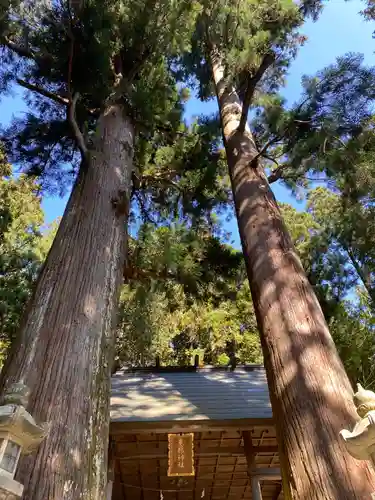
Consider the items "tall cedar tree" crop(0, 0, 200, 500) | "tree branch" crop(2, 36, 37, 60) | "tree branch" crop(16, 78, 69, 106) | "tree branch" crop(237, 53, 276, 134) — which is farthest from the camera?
"tree branch" crop(2, 36, 37, 60)

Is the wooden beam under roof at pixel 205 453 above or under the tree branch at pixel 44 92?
under

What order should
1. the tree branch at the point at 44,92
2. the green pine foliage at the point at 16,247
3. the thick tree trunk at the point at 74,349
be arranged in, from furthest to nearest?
the green pine foliage at the point at 16,247 → the tree branch at the point at 44,92 → the thick tree trunk at the point at 74,349

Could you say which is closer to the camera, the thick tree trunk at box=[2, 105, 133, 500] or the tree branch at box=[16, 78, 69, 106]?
the thick tree trunk at box=[2, 105, 133, 500]

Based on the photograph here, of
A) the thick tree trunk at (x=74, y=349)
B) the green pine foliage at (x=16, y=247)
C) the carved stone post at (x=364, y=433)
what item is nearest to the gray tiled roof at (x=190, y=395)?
the green pine foliage at (x=16, y=247)

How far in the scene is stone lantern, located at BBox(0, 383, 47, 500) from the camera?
1.42 metres

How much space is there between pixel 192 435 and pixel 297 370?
3.24 metres

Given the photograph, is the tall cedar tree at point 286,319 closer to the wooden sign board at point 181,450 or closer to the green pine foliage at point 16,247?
the wooden sign board at point 181,450

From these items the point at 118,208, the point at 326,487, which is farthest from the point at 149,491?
the point at 326,487

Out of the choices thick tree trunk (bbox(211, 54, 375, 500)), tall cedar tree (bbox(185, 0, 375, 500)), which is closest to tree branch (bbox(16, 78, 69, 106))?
tall cedar tree (bbox(185, 0, 375, 500))

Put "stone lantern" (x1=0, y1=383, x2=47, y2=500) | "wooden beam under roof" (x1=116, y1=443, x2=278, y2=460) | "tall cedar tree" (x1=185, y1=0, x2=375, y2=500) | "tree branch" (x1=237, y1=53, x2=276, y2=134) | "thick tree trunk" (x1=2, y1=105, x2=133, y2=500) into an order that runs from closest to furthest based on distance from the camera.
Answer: "stone lantern" (x1=0, y1=383, x2=47, y2=500) → "thick tree trunk" (x1=2, y1=105, x2=133, y2=500) → "tall cedar tree" (x1=185, y1=0, x2=375, y2=500) → "tree branch" (x1=237, y1=53, x2=276, y2=134) → "wooden beam under roof" (x1=116, y1=443, x2=278, y2=460)

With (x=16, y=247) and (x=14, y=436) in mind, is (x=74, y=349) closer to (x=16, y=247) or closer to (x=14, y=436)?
(x=14, y=436)

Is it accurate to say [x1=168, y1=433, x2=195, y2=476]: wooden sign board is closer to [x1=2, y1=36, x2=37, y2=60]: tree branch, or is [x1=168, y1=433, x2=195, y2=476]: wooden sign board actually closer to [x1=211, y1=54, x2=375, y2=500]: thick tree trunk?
[x1=211, y1=54, x2=375, y2=500]: thick tree trunk

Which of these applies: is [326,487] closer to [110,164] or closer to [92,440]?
[92,440]

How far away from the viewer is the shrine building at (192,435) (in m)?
4.67
